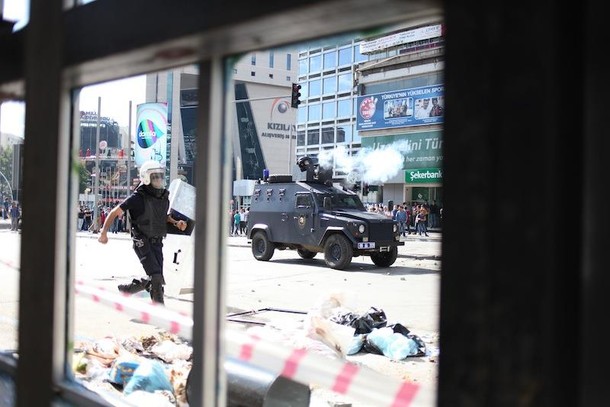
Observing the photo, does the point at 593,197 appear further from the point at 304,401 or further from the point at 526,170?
the point at 304,401

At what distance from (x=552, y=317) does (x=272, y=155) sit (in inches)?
2453

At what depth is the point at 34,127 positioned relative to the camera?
126 centimetres

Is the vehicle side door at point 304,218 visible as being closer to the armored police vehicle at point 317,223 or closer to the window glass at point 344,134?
the armored police vehicle at point 317,223

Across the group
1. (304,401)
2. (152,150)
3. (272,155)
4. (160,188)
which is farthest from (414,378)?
(272,155)

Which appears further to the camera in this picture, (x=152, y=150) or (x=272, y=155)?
(x=272, y=155)

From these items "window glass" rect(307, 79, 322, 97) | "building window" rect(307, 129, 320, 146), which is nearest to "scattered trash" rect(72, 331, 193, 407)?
"window glass" rect(307, 79, 322, 97)

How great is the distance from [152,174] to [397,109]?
31.9 metres

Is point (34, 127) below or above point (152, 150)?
below

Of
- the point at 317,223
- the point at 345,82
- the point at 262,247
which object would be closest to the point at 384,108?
the point at 345,82

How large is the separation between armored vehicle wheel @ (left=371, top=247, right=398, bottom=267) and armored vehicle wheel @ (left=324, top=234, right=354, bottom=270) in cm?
90

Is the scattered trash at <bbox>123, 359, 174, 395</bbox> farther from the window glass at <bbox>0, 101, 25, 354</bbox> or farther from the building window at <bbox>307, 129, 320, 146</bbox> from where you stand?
the building window at <bbox>307, 129, 320, 146</bbox>

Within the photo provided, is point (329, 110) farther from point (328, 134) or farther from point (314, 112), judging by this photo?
point (328, 134)

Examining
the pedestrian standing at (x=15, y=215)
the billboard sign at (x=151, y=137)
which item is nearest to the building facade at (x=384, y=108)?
the billboard sign at (x=151, y=137)

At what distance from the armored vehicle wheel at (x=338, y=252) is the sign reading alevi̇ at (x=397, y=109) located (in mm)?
22695
